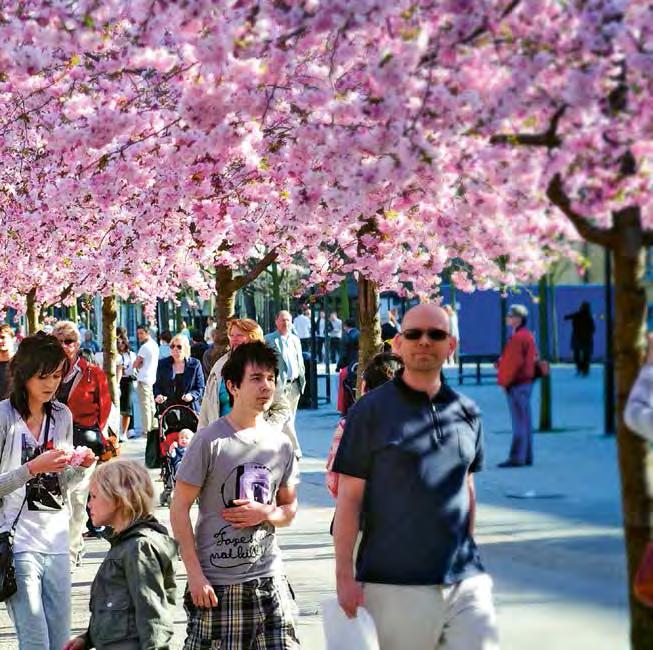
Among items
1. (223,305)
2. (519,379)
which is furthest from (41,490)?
(519,379)

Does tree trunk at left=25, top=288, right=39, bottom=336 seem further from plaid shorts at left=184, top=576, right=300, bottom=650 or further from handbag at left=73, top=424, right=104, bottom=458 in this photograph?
plaid shorts at left=184, top=576, right=300, bottom=650

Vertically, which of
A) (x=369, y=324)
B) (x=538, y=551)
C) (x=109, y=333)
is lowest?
(x=538, y=551)

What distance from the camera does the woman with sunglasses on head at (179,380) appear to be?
15.0 m

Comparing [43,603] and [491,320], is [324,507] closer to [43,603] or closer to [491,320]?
[43,603]

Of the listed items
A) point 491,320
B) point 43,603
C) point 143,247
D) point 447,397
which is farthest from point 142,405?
point 447,397

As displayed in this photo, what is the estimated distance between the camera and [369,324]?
10.2m

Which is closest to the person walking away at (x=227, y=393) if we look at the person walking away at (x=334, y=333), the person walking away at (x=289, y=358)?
the person walking away at (x=289, y=358)

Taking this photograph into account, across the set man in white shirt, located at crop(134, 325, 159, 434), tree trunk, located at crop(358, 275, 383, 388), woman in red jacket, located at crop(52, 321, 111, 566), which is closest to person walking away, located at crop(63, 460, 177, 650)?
tree trunk, located at crop(358, 275, 383, 388)

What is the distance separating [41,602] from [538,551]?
5025 mm

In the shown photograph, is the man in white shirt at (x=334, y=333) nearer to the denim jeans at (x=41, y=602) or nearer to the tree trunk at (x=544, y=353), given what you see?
the tree trunk at (x=544, y=353)

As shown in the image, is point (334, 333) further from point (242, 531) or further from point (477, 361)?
point (242, 531)

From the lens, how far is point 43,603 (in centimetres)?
630

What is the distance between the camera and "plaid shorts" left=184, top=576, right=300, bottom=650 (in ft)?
18.1

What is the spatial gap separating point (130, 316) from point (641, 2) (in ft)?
225
